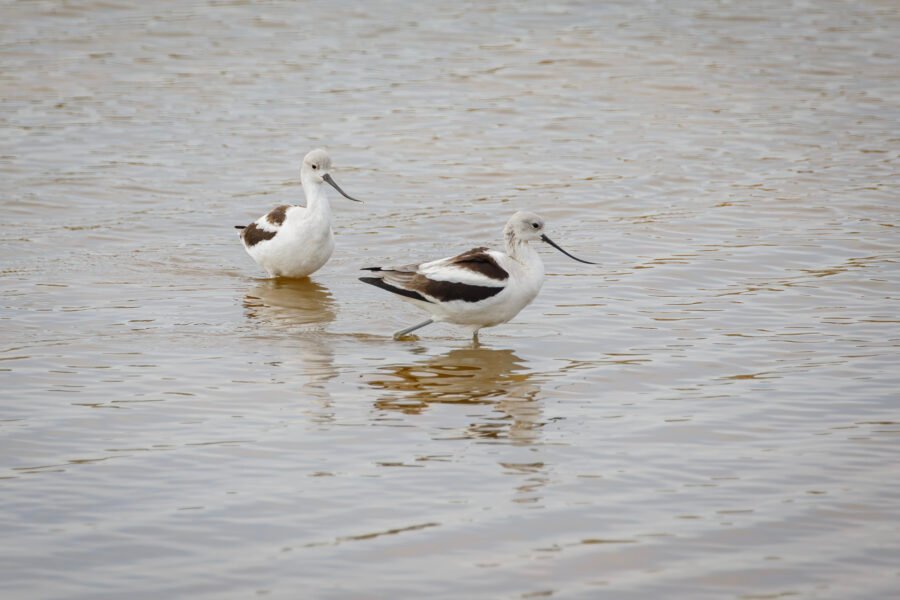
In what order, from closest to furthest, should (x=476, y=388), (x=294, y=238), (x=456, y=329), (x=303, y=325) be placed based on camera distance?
(x=476, y=388) → (x=303, y=325) → (x=456, y=329) → (x=294, y=238)

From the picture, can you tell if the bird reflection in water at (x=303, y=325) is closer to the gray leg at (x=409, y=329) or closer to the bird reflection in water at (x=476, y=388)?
the bird reflection in water at (x=476, y=388)

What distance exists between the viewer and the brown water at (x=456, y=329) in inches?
233

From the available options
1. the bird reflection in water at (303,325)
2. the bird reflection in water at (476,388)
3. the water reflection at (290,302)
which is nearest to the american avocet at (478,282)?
the bird reflection in water at (476,388)

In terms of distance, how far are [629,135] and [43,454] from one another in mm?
11120

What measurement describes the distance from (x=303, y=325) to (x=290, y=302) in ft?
2.96

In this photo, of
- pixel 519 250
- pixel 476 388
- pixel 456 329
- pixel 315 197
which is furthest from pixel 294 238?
pixel 476 388

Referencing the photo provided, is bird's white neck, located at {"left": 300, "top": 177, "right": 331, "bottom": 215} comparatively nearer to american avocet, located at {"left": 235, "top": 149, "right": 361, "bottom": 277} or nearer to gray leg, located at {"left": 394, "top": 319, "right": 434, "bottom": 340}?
american avocet, located at {"left": 235, "top": 149, "right": 361, "bottom": 277}

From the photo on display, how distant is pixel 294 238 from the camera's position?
37.0ft

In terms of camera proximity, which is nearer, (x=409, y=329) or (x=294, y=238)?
(x=409, y=329)

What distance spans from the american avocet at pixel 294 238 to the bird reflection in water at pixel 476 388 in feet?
7.99

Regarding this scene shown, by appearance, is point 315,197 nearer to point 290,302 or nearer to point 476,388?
point 290,302

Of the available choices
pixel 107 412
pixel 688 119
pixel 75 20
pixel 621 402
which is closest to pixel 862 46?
pixel 688 119

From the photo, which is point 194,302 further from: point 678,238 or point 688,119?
point 688,119

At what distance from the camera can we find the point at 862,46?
69.4 feet
